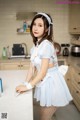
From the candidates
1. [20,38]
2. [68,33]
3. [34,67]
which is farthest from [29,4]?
[34,67]

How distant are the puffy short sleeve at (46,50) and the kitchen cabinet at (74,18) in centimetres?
245

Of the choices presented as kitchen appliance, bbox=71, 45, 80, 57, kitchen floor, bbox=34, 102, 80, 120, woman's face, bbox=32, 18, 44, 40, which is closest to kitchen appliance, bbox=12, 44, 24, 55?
kitchen appliance, bbox=71, 45, 80, 57

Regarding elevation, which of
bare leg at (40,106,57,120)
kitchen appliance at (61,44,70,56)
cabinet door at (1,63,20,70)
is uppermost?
kitchen appliance at (61,44,70,56)

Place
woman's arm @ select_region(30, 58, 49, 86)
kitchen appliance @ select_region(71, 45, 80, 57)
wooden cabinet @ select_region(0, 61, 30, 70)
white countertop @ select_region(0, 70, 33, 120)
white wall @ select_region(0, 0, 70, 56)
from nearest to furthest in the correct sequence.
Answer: white countertop @ select_region(0, 70, 33, 120)
woman's arm @ select_region(30, 58, 49, 86)
wooden cabinet @ select_region(0, 61, 30, 70)
kitchen appliance @ select_region(71, 45, 80, 57)
white wall @ select_region(0, 0, 70, 56)

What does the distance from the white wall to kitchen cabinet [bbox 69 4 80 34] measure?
239mm

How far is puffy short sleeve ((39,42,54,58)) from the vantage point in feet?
4.89

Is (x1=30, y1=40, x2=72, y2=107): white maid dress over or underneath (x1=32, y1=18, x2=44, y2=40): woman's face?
underneath

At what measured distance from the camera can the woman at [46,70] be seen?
1.50m

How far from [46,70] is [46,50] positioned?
157 mm

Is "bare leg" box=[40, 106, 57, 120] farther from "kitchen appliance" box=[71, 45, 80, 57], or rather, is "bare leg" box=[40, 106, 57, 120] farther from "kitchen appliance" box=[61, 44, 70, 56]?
"kitchen appliance" box=[61, 44, 70, 56]

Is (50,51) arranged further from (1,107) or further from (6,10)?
(6,10)

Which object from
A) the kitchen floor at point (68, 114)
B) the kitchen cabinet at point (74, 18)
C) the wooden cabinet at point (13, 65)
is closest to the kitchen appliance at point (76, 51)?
the kitchen cabinet at point (74, 18)

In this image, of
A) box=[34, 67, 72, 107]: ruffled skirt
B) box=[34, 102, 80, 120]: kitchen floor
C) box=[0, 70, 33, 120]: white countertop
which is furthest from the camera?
box=[34, 102, 80, 120]: kitchen floor

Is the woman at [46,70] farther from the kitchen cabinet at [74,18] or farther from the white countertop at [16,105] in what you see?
the kitchen cabinet at [74,18]
